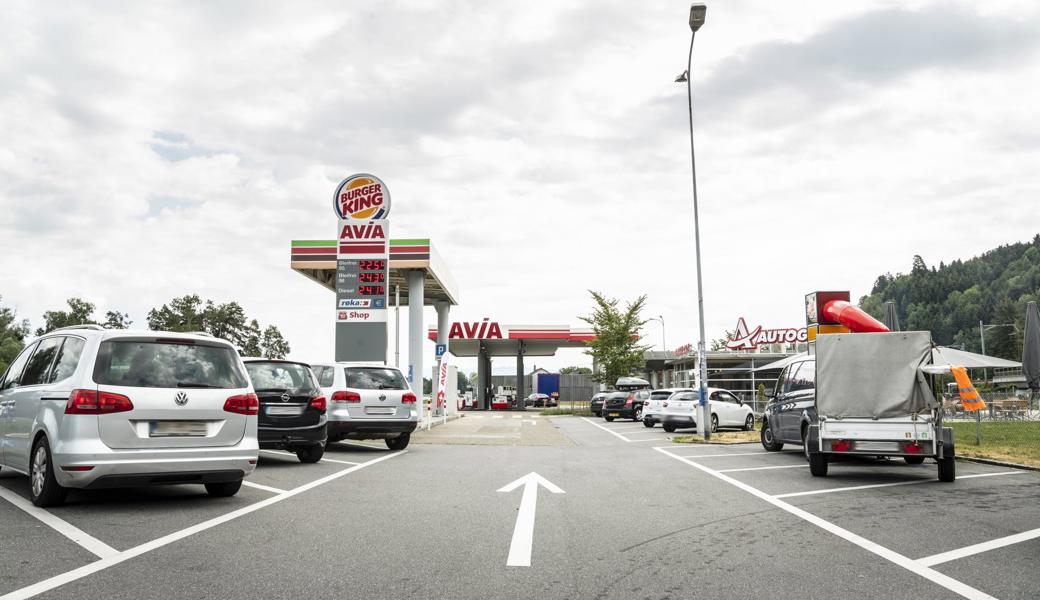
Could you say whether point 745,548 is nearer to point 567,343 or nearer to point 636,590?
point 636,590

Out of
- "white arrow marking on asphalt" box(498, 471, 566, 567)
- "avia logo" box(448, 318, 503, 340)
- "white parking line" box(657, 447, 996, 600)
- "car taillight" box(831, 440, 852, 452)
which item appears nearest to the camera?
"white parking line" box(657, 447, 996, 600)

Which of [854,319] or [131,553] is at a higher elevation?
[854,319]

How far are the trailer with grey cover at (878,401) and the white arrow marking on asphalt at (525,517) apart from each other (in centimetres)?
398

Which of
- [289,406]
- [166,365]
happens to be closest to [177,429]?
[166,365]

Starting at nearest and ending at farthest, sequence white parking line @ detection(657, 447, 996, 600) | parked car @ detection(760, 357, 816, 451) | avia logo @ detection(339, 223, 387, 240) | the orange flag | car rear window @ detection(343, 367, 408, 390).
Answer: white parking line @ detection(657, 447, 996, 600), the orange flag, parked car @ detection(760, 357, 816, 451), car rear window @ detection(343, 367, 408, 390), avia logo @ detection(339, 223, 387, 240)

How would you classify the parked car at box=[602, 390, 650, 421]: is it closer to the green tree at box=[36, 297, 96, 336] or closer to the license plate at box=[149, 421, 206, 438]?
the license plate at box=[149, 421, 206, 438]

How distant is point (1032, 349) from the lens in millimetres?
18406

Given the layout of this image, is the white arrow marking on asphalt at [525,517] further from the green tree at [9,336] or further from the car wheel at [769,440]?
the green tree at [9,336]

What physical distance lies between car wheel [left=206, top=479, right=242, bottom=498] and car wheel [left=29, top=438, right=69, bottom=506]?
1395mm

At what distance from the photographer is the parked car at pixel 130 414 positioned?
7180mm

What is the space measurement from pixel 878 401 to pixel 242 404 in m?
8.25

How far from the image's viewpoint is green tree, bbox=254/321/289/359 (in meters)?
108

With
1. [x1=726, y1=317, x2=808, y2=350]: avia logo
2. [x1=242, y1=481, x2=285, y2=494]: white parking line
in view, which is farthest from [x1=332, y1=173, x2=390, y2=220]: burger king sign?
[x1=726, y1=317, x2=808, y2=350]: avia logo

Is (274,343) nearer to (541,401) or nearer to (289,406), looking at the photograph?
(541,401)
